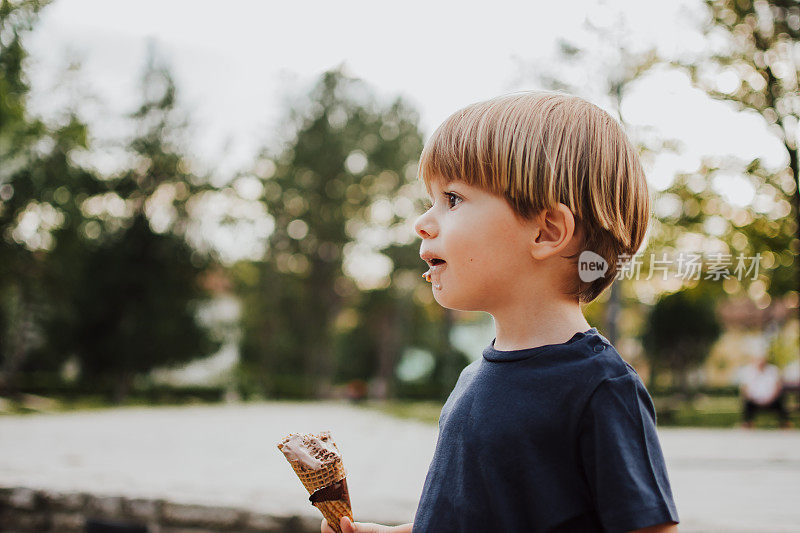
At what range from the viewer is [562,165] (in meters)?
1.21

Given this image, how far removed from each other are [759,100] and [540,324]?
38.1 ft

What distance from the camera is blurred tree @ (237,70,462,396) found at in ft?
104

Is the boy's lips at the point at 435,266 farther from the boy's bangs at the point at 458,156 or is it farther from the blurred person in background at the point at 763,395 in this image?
the blurred person in background at the point at 763,395

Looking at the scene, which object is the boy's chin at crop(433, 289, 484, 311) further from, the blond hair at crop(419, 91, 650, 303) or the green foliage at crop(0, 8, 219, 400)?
the green foliage at crop(0, 8, 219, 400)

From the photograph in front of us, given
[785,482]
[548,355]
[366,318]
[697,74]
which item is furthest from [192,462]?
[366,318]

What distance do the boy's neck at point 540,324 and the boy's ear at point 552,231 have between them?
0.10 metres

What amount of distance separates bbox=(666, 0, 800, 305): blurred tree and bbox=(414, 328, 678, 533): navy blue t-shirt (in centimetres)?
1128

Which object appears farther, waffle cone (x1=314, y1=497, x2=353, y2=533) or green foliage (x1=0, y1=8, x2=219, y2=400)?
green foliage (x1=0, y1=8, x2=219, y2=400)

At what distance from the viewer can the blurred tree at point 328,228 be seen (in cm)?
3161

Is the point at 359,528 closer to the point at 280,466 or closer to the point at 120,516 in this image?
the point at 120,516

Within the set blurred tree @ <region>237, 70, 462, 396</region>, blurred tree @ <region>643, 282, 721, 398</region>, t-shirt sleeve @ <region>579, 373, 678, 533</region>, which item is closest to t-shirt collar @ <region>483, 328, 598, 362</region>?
t-shirt sleeve @ <region>579, 373, 678, 533</region>

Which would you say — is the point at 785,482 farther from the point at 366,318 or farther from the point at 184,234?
the point at 366,318

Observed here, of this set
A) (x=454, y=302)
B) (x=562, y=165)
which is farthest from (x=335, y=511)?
(x=562, y=165)

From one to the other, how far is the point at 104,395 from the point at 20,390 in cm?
306
